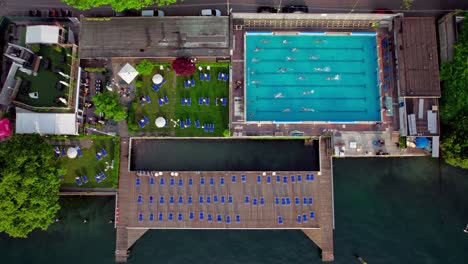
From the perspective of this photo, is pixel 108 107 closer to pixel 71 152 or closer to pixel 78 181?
pixel 71 152

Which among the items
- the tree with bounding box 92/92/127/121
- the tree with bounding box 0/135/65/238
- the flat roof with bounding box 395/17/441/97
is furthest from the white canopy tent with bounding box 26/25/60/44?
the flat roof with bounding box 395/17/441/97

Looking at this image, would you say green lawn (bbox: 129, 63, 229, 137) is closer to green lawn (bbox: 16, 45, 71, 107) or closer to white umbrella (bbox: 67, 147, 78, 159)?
white umbrella (bbox: 67, 147, 78, 159)

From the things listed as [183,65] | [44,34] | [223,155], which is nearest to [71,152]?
[44,34]

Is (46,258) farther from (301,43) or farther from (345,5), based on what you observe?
(345,5)

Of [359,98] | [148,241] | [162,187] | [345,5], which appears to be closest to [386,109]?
[359,98]

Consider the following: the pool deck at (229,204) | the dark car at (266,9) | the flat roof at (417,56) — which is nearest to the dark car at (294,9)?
the dark car at (266,9)

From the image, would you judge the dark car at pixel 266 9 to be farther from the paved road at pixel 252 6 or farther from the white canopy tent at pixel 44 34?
the white canopy tent at pixel 44 34
